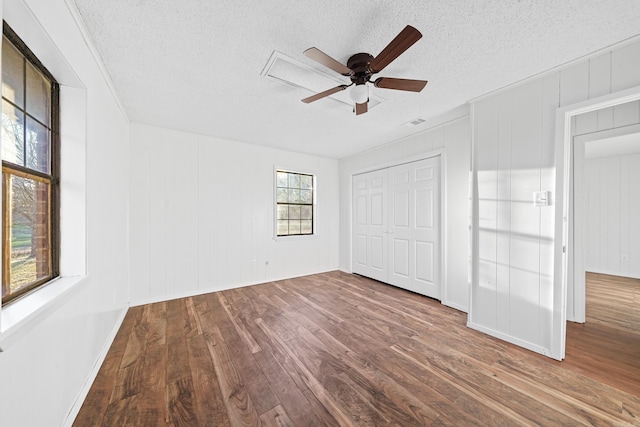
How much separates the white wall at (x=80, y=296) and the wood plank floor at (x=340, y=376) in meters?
0.31

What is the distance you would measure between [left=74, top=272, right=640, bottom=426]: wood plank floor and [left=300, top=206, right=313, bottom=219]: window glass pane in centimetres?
237

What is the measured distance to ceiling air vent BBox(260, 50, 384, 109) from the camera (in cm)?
194

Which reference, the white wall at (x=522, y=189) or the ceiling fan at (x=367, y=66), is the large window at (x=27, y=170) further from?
the white wall at (x=522, y=189)

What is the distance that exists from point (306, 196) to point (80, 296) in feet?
12.4

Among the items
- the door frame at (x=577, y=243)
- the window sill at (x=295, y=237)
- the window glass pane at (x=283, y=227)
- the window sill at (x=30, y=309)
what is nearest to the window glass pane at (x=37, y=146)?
the window sill at (x=30, y=309)

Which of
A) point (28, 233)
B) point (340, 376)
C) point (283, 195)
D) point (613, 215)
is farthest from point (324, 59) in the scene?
point (613, 215)

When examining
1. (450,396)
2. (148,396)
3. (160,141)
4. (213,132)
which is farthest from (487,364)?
(160,141)

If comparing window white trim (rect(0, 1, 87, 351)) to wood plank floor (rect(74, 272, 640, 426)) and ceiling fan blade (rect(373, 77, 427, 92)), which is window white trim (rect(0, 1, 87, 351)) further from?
ceiling fan blade (rect(373, 77, 427, 92))

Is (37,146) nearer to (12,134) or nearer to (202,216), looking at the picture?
(12,134)

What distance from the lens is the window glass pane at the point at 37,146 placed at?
128cm

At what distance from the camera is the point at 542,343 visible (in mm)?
2123

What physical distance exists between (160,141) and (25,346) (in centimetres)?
311

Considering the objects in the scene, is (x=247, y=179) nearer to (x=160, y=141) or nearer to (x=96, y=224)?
(x=160, y=141)

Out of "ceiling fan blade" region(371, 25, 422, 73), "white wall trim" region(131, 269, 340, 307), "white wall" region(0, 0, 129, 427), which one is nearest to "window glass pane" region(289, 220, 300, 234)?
"white wall trim" region(131, 269, 340, 307)
